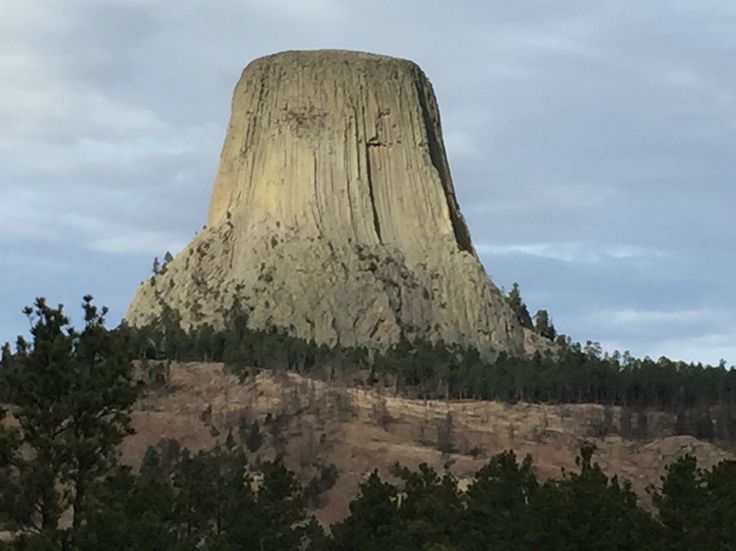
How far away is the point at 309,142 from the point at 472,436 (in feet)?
94.3

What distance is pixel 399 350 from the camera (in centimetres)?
8306

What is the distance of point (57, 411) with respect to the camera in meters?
29.6

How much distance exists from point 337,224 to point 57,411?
63.2 metres

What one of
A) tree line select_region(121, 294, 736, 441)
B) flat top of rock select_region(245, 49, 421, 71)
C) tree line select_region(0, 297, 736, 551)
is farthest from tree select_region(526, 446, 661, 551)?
flat top of rock select_region(245, 49, 421, 71)

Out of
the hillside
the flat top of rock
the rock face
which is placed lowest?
the hillside

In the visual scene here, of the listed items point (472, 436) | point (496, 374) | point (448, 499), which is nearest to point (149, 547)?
point (448, 499)

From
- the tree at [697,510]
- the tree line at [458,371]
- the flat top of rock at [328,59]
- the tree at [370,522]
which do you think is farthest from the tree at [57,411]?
the flat top of rock at [328,59]

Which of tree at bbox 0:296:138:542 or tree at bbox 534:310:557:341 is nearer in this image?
tree at bbox 0:296:138:542

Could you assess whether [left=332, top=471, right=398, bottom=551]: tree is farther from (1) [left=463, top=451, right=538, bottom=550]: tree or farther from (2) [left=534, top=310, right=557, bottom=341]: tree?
(2) [left=534, top=310, right=557, bottom=341]: tree

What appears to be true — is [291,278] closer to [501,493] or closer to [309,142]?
[309,142]

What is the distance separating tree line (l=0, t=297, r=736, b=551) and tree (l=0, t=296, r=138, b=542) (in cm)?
2

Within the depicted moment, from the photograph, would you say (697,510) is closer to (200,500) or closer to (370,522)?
(370,522)

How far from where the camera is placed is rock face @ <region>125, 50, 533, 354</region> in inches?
3457

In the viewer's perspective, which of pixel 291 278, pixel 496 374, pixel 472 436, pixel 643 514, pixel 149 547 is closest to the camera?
pixel 149 547
